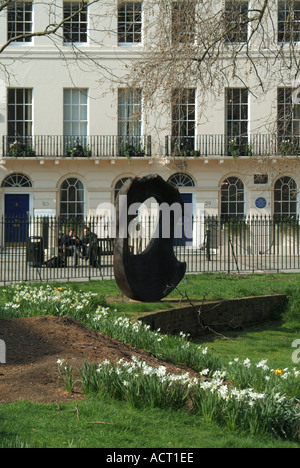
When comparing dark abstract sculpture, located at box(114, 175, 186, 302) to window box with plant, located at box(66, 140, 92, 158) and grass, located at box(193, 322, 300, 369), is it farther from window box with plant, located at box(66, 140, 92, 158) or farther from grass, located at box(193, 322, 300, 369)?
window box with plant, located at box(66, 140, 92, 158)

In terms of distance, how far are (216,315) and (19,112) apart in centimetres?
2095

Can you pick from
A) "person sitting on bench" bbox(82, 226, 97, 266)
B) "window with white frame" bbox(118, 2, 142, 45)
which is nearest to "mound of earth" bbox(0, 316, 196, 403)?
"person sitting on bench" bbox(82, 226, 97, 266)

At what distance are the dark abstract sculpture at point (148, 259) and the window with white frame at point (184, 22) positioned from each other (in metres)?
3.16

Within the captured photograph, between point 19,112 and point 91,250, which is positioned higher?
point 19,112

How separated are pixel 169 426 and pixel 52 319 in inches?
148

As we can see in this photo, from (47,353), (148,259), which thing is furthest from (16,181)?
(47,353)

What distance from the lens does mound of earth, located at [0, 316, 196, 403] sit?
638 centimetres

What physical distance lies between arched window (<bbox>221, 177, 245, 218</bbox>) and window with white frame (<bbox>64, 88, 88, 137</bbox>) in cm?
702

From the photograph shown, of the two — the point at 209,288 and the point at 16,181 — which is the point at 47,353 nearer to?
the point at 209,288

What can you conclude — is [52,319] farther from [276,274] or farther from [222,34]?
[276,274]

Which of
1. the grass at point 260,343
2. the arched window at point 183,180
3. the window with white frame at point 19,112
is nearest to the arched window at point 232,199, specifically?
the arched window at point 183,180

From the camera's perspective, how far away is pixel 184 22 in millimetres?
13844

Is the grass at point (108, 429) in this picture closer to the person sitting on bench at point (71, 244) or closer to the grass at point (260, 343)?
the grass at point (260, 343)
